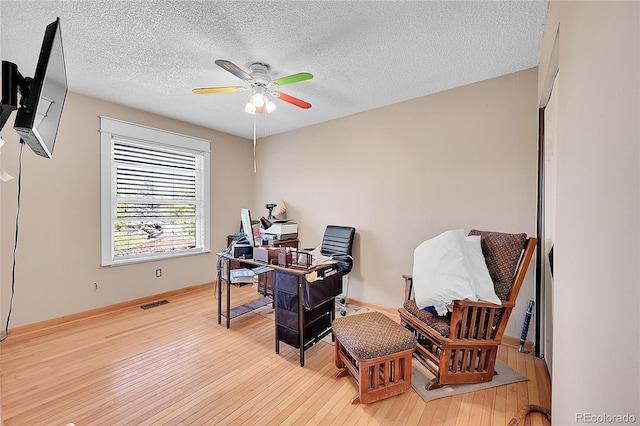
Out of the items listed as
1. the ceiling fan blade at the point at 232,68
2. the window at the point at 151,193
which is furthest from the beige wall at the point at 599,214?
the window at the point at 151,193

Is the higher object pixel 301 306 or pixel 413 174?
pixel 413 174

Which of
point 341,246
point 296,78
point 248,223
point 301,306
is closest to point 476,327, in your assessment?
point 301,306

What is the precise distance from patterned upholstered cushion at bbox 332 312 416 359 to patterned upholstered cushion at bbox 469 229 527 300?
774 millimetres

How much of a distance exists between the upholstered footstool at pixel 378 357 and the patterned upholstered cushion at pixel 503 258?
78cm

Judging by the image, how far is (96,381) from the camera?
78.2 inches

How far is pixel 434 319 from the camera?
1.97 meters

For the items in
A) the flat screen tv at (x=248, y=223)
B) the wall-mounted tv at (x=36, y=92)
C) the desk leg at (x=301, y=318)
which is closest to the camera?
the wall-mounted tv at (x=36, y=92)

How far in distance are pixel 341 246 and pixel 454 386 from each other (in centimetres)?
192

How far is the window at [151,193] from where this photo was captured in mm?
3277

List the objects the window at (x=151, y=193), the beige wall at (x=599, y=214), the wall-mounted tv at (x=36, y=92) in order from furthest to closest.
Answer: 1. the window at (x=151, y=193)
2. the wall-mounted tv at (x=36, y=92)
3. the beige wall at (x=599, y=214)

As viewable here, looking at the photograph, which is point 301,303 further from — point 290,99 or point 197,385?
point 290,99

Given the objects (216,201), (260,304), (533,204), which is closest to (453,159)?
(533,204)

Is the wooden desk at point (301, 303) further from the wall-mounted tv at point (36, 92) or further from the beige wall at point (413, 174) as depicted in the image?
the wall-mounted tv at point (36, 92)

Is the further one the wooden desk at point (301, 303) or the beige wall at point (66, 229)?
the beige wall at point (66, 229)
